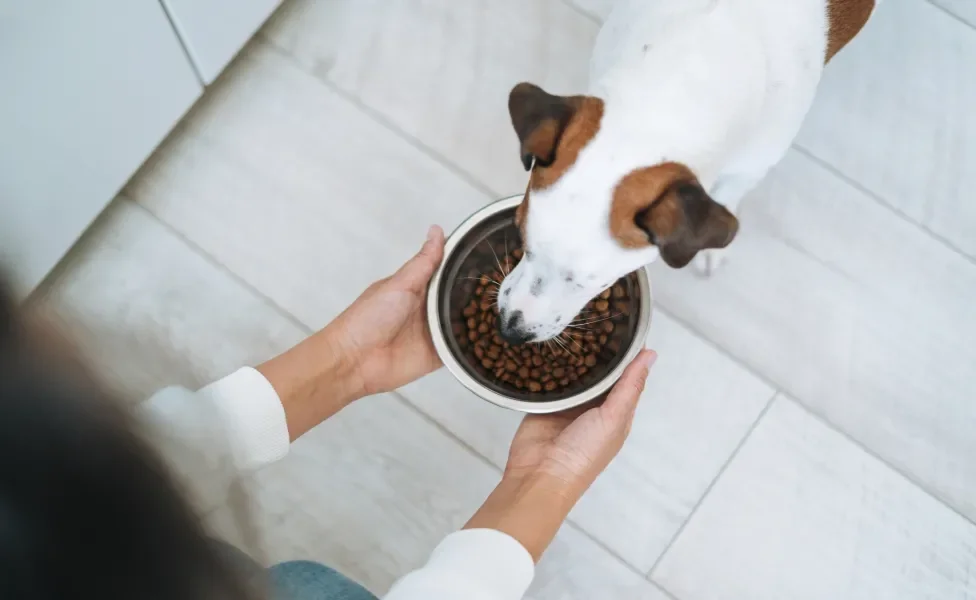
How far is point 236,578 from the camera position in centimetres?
44

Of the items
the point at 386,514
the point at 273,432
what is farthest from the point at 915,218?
the point at 273,432

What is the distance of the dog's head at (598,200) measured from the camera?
88 centimetres

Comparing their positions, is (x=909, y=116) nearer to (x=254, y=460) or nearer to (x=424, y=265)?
(x=424, y=265)

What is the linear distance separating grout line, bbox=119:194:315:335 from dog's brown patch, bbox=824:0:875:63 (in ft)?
3.30

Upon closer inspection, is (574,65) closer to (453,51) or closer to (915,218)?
(453,51)

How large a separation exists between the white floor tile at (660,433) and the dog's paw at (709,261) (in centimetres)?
12

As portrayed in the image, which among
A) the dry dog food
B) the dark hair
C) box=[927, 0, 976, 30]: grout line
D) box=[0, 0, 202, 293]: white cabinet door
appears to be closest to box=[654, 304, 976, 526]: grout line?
the dry dog food

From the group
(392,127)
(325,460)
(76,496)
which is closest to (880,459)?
(325,460)

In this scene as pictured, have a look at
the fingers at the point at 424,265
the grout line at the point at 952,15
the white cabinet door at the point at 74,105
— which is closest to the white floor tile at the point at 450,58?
the white cabinet door at the point at 74,105

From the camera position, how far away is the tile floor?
4.52 ft

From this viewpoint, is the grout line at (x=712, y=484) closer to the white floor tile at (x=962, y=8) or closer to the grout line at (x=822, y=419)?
the grout line at (x=822, y=419)

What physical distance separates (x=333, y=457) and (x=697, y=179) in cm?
83

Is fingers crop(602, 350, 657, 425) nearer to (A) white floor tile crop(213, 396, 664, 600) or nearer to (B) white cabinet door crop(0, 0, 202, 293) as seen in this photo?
(A) white floor tile crop(213, 396, 664, 600)

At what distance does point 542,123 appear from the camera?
0.92 metres
